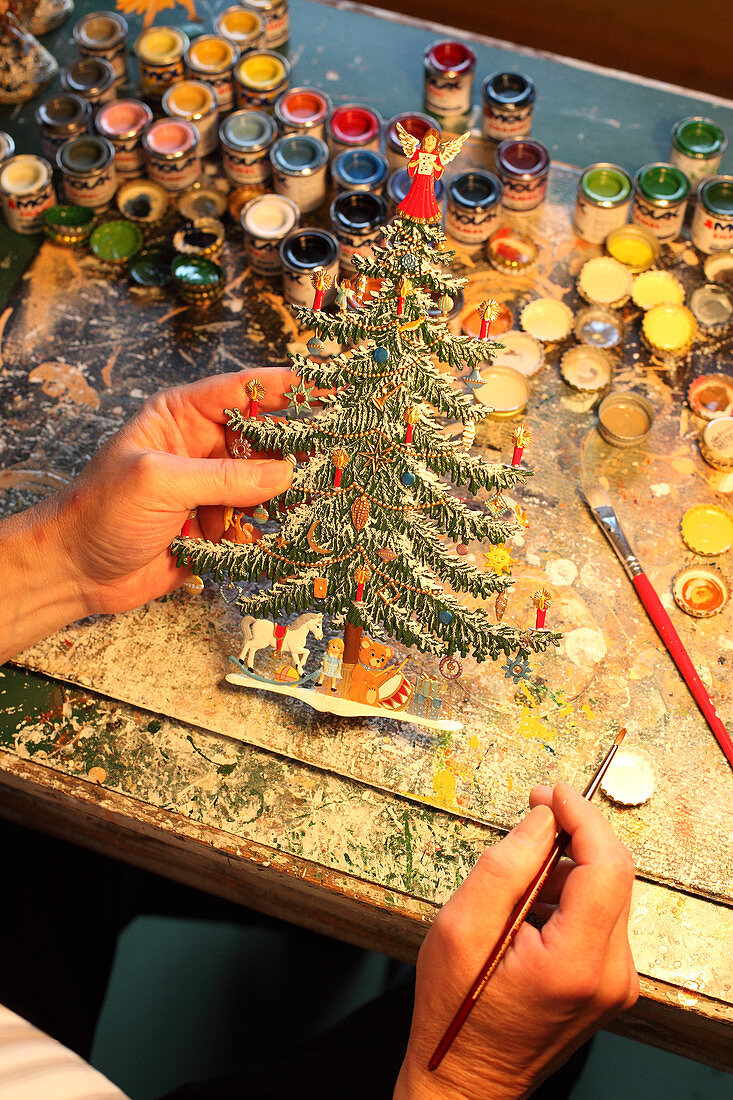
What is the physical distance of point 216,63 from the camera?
281cm

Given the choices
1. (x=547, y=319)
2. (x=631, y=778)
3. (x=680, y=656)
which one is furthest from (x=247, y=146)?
(x=631, y=778)

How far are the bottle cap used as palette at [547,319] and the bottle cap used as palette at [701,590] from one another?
676 millimetres

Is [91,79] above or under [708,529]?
above

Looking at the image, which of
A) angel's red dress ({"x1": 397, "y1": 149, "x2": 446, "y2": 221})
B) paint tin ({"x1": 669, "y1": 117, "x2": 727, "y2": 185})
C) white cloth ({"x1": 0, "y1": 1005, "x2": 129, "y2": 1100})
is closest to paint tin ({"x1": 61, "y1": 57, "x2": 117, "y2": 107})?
paint tin ({"x1": 669, "y1": 117, "x2": 727, "y2": 185})

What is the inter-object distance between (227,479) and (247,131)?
1.37 meters

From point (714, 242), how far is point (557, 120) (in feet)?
2.03

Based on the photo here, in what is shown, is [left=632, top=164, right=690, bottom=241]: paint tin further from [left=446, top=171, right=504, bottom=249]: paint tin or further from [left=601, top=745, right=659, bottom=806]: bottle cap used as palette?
[left=601, top=745, right=659, bottom=806]: bottle cap used as palette

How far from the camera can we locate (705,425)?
237 centimetres

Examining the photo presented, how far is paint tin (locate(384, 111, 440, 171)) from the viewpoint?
2613 millimetres

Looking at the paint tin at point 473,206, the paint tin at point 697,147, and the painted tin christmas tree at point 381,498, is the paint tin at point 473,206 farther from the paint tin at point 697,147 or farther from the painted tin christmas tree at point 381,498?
the painted tin christmas tree at point 381,498

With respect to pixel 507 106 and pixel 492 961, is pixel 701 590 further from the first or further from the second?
pixel 507 106

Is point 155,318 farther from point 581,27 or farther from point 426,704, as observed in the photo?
point 581,27

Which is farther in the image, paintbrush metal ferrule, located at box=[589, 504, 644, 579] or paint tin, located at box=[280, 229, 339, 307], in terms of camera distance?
paint tin, located at box=[280, 229, 339, 307]

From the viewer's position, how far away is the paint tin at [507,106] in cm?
265
